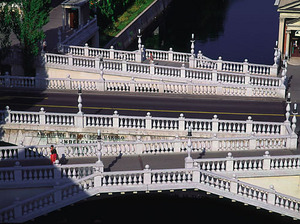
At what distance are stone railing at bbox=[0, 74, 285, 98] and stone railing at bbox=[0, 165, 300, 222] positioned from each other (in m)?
15.3

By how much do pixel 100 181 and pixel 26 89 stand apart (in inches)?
726

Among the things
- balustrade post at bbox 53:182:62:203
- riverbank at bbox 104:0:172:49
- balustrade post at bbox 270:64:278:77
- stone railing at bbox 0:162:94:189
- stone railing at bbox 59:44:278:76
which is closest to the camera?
balustrade post at bbox 53:182:62:203

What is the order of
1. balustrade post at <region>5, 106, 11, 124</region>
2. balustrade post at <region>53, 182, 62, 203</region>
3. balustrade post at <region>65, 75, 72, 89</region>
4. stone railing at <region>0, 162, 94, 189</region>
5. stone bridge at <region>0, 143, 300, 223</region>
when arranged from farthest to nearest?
balustrade post at <region>65, 75, 72, 89</region>
balustrade post at <region>5, 106, 11, 124</region>
stone railing at <region>0, 162, 94, 189</region>
stone bridge at <region>0, 143, 300, 223</region>
balustrade post at <region>53, 182, 62, 203</region>

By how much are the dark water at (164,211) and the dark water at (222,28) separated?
4191cm

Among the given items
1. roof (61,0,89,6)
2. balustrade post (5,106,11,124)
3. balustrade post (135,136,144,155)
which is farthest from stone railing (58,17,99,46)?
balustrade post (135,136,144,155)

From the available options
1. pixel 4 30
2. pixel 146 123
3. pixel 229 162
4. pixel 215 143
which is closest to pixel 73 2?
pixel 4 30

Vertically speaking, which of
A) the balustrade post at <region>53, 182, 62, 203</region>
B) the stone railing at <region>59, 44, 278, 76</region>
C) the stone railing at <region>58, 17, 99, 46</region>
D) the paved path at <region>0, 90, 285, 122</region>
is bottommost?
the balustrade post at <region>53, 182, 62, 203</region>

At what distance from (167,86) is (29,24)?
41.0ft

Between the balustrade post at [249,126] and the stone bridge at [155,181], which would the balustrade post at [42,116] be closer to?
the stone bridge at [155,181]

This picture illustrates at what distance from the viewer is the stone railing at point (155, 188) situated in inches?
1773

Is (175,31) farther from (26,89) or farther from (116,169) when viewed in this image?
(116,169)

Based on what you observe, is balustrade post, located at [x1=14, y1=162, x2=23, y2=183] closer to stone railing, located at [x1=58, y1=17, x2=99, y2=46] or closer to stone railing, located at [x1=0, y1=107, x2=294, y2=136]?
stone railing, located at [x1=0, y1=107, x2=294, y2=136]

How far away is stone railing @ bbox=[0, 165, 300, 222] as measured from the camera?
148 feet

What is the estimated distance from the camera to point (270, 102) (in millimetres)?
59406
